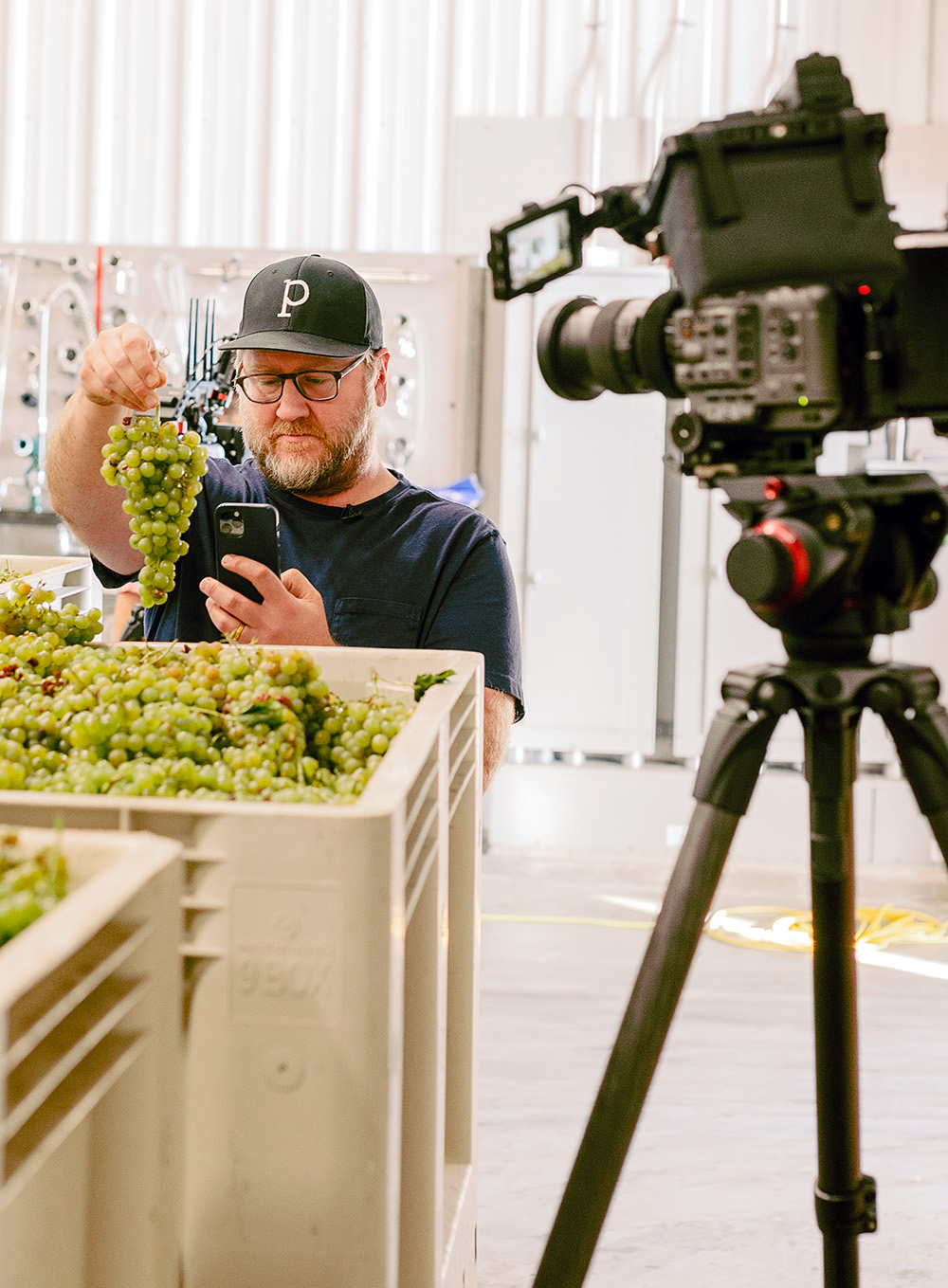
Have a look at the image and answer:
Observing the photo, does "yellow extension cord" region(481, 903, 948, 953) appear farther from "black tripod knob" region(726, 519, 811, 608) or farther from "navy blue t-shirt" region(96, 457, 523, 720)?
"black tripod knob" region(726, 519, 811, 608)

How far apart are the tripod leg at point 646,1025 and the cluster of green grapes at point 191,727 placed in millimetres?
296

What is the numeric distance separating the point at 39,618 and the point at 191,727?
1.28ft

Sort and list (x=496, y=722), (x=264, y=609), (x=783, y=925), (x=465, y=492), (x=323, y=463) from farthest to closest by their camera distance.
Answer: (x=465, y=492)
(x=783, y=925)
(x=323, y=463)
(x=496, y=722)
(x=264, y=609)

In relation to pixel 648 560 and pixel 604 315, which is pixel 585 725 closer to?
pixel 648 560

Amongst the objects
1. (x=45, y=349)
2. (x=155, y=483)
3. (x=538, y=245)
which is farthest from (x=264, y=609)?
(x=45, y=349)

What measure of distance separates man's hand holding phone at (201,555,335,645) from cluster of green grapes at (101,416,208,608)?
130mm

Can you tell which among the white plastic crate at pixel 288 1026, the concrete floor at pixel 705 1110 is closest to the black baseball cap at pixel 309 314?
the white plastic crate at pixel 288 1026

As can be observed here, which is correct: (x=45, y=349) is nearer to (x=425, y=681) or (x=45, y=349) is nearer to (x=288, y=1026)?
(x=425, y=681)

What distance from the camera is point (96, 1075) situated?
59cm

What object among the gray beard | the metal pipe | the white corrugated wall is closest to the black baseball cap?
the gray beard

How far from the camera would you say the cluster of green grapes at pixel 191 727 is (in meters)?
0.80

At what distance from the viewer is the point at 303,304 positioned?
170 cm

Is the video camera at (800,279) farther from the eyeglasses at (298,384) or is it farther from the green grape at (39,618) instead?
the eyeglasses at (298,384)

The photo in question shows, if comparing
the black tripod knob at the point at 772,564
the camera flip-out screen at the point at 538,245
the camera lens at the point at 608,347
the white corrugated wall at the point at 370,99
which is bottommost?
the black tripod knob at the point at 772,564
